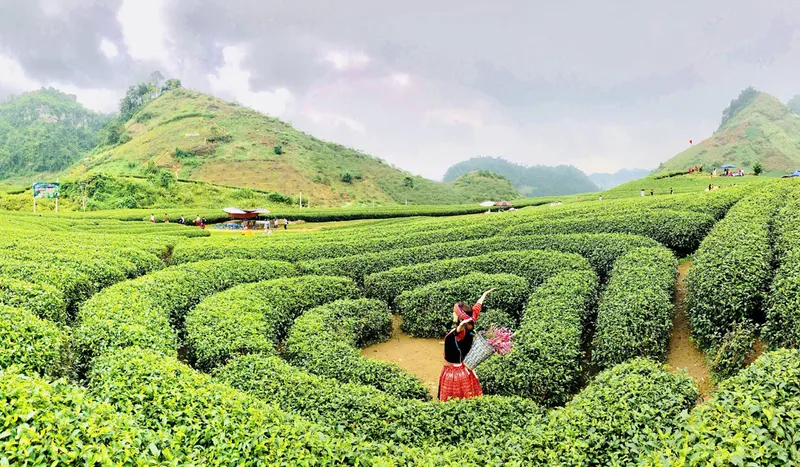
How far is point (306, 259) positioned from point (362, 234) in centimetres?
413

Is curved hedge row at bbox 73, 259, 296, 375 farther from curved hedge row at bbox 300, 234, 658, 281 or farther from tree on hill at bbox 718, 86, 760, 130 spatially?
tree on hill at bbox 718, 86, 760, 130

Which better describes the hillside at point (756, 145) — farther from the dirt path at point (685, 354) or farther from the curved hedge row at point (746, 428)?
the curved hedge row at point (746, 428)

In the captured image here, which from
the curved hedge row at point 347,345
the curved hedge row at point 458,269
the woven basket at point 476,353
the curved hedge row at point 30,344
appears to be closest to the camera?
the curved hedge row at point 30,344

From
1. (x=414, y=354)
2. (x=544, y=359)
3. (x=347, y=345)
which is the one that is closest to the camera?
(x=544, y=359)

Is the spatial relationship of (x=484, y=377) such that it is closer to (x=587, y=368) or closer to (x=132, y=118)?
(x=587, y=368)

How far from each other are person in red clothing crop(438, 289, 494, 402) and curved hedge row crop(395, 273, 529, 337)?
4.45 m

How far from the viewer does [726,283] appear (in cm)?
1002

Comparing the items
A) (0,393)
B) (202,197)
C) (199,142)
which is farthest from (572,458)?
(199,142)

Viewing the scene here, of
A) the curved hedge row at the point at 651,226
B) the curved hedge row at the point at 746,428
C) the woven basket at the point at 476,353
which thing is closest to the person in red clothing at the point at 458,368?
the woven basket at the point at 476,353

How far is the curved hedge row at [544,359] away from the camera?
372 inches

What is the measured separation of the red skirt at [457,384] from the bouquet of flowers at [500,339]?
202cm

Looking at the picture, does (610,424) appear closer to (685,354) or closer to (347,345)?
(685,354)

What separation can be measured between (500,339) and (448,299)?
2341mm

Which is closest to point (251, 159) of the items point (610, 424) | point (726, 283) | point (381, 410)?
point (381, 410)
